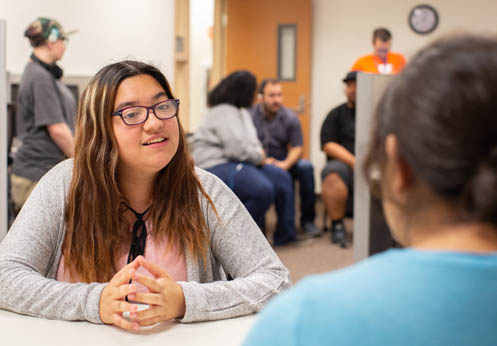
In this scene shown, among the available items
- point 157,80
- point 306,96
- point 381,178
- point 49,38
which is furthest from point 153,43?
point 381,178

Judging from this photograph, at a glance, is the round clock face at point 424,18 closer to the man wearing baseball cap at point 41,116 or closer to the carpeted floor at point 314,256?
the carpeted floor at point 314,256

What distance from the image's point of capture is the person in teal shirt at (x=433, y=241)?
0.47m

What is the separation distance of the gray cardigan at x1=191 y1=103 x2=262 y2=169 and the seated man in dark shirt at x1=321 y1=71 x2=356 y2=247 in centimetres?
67

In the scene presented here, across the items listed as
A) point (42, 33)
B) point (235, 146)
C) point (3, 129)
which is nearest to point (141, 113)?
point (3, 129)

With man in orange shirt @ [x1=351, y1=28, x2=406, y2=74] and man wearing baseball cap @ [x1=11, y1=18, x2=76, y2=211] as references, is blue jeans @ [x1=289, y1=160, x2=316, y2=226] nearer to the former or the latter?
man in orange shirt @ [x1=351, y1=28, x2=406, y2=74]

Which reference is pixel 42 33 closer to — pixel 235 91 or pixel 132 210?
pixel 235 91

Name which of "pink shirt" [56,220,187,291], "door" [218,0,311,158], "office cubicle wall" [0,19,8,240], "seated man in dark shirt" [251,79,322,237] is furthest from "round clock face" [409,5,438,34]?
"pink shirt" [56,220,187,291]

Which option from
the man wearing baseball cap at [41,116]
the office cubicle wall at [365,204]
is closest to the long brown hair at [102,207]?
the office cubicle wall at [365,204]

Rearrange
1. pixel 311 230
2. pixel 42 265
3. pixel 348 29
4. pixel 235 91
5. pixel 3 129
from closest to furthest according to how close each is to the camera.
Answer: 1. pixel 42 265
2. pixel 3 129
3. pixel 235 91
4. pixel 311 230
5. pixel 348 29

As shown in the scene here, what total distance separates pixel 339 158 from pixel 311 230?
2.27ft

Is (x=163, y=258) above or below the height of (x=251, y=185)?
above

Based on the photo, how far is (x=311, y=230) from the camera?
4.74 metres

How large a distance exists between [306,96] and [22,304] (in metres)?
5.47

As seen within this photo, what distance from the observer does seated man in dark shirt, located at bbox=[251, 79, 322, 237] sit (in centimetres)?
479
